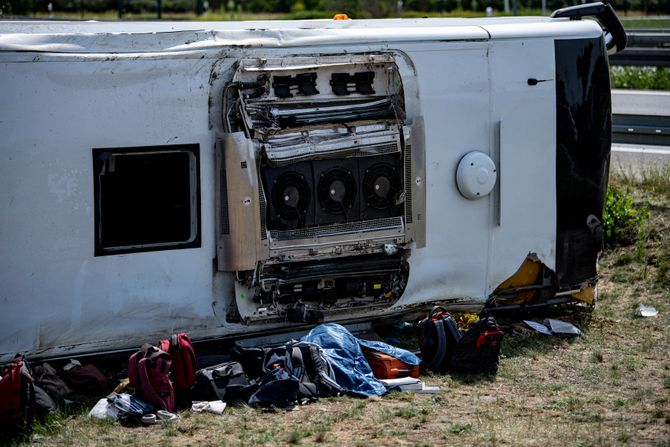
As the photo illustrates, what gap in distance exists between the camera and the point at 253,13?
3397cm

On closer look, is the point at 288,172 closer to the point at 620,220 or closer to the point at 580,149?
the point at 580,149

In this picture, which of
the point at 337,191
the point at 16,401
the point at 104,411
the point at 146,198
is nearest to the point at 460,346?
the point at 337,191

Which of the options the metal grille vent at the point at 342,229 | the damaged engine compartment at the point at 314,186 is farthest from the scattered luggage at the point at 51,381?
the metal grille vent at the point at 342,229

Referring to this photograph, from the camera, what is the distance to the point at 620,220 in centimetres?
1053

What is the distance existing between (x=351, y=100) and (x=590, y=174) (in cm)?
223

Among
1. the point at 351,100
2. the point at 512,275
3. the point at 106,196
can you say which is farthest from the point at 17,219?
the point at 512,275

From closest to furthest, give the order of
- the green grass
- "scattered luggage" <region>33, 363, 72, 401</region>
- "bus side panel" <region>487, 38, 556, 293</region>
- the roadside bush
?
"scattered luggage" <region>33, 363, 72, 401</region> → "bus side panel" <region>487, 38, 556, 293</region> → the roadside bush → the green grass

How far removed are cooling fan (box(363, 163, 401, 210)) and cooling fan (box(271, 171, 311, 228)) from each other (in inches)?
18.9

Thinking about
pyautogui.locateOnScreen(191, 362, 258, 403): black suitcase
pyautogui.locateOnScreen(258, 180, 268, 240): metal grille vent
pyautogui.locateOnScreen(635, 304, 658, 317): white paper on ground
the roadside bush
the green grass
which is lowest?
pyautogui.locateOnScreen(635, 304, 658, 317): white paper on ground

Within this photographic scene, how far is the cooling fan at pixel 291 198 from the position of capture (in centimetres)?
738

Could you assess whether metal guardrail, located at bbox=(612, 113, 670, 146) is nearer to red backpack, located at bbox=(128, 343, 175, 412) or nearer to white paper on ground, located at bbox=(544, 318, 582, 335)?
white paper on ground, located at bbox=(544, 318, 582, 335)

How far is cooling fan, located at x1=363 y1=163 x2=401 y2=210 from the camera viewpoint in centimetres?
770

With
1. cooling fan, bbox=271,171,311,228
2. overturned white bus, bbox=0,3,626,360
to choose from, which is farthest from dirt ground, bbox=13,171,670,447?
cooling fan, bbox=271,171,311,228

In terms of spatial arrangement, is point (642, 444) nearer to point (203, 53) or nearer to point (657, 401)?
point (657, 401)
